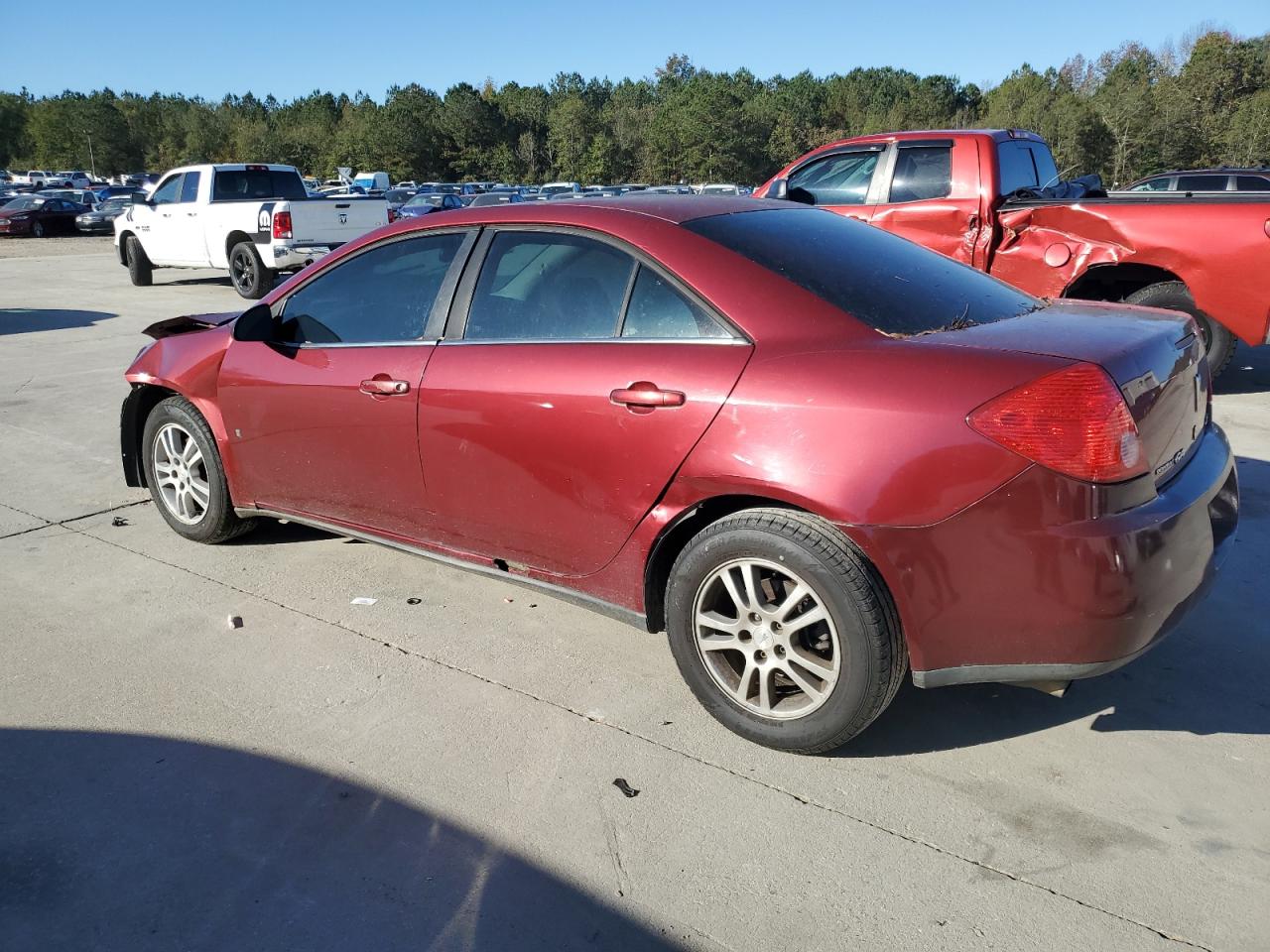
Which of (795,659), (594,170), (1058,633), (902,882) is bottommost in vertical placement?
(902,882)

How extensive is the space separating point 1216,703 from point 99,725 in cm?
365

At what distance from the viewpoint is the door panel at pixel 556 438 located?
306 centimetres

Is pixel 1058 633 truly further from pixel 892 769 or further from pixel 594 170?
pixel 594 170

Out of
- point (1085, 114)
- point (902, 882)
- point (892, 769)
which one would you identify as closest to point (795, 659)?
point (892, 769)

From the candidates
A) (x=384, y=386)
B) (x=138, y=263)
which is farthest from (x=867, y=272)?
(x=138, y=263)

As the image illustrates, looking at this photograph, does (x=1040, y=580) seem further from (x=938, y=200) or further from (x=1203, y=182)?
(x=1203, y=182)

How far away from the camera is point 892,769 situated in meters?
2.98

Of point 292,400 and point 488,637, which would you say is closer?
point 488,637

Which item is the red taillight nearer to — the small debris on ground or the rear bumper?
the rear bumper

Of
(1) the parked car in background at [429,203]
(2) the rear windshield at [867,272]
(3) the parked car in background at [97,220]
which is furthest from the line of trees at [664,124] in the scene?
(2) the rear windshield at [867,272]

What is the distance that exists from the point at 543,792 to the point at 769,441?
3.94 ft

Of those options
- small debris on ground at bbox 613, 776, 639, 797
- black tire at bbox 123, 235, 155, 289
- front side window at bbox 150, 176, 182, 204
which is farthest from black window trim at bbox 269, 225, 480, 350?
black tire at bbox 123, 235, 155, 289

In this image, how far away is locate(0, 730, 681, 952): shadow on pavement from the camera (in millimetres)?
2363

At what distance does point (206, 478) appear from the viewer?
478 centimetres
